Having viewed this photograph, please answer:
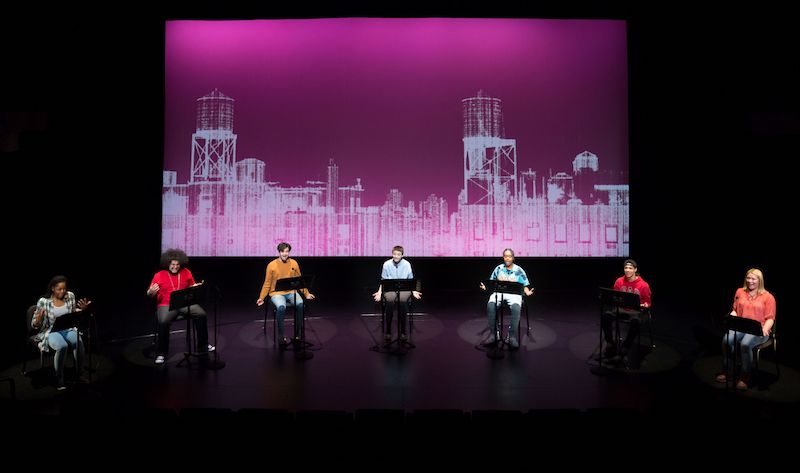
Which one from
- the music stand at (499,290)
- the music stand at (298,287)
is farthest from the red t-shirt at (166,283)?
the music stand at (499,290)

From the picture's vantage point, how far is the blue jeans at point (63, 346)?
15.9 ft

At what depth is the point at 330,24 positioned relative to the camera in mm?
7559

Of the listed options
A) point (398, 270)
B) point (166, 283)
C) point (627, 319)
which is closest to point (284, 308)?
point (166, 283)

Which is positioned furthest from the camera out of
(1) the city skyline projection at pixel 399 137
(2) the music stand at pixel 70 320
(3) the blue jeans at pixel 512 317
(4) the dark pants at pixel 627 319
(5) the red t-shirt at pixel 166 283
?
(1) the city skyline projection at pixel 399 137

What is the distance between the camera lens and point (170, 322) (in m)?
5.70

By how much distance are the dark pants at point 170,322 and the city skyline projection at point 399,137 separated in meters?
1.93

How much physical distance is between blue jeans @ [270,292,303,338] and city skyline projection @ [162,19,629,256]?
4.67ft

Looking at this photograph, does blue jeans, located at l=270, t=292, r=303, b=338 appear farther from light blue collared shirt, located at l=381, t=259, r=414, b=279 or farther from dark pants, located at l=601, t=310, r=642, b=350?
dark pants, located at l=601, t=310, r=642, b=350

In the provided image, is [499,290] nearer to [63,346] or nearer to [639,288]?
[639,288]

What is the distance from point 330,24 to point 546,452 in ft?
22.5

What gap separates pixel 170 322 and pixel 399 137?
4180 millimetres

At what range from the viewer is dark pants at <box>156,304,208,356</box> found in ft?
18.5

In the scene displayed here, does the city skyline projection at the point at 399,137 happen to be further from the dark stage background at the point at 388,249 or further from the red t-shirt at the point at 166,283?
the red t-shirt at the point at 166,283

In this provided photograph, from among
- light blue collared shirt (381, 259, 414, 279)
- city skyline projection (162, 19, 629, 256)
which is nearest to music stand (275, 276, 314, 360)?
light blue collared shirt (381, 259, 414, 279)
